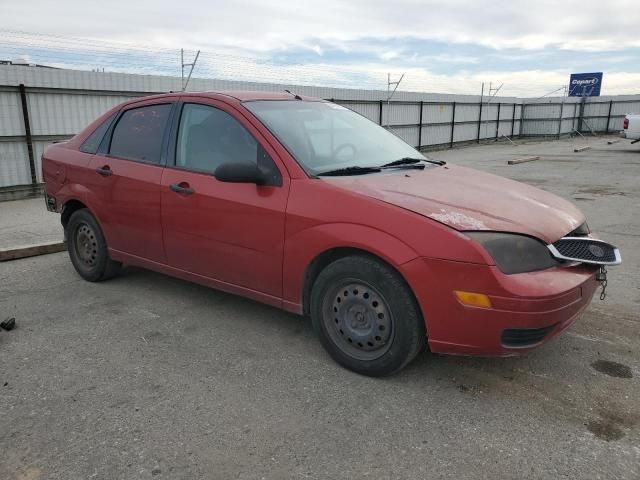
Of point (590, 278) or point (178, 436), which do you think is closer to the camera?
point (178, 436)

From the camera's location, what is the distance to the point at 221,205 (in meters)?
3.69

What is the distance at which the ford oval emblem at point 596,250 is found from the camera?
3131 millimetres

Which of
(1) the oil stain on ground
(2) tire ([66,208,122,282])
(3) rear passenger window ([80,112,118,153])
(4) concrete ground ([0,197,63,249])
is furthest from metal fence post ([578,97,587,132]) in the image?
(2) tire ([66,208,122,282])

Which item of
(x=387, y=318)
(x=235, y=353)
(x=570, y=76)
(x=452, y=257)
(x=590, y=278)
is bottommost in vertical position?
(x=235, y=353)

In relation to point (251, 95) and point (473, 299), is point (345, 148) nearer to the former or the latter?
point (251, 95)

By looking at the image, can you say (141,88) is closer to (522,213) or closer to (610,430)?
(522,213)

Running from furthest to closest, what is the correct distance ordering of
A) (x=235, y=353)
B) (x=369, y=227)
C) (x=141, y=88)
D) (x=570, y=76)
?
(x=570, y=76)
(x=141, y=88)
(x=235, y=353)
(x=369, y=227)

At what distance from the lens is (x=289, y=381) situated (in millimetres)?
3197

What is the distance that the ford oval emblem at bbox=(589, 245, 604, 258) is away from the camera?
313 cm

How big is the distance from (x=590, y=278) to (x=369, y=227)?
1282 mm

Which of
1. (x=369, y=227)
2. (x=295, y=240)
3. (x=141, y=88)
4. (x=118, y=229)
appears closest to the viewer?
(x=369, y=227)

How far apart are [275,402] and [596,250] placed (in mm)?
2050

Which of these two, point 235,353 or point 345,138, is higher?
point 345,138

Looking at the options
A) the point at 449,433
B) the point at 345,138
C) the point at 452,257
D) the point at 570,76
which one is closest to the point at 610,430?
the point at 449,433
